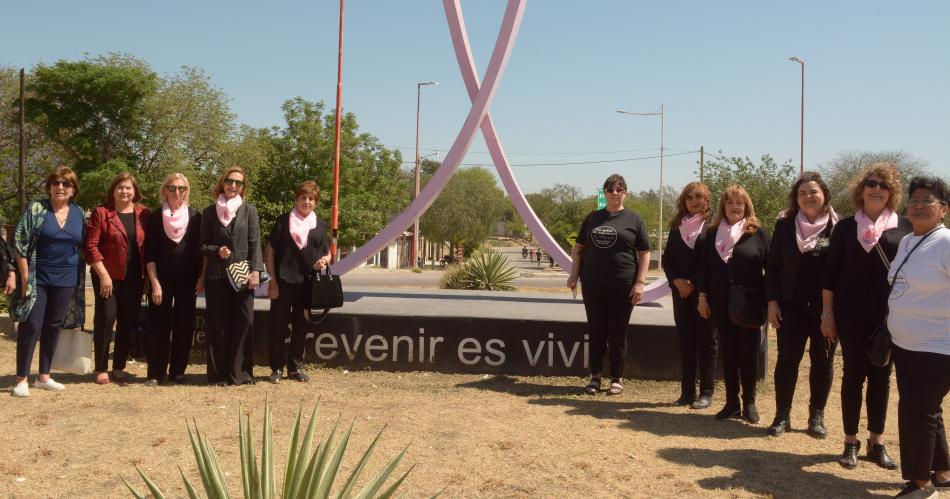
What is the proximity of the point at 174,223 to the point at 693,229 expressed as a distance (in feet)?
11.5

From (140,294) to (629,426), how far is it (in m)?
3.47

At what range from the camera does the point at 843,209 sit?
28750 millimetres

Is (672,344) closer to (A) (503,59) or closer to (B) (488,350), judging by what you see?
(B) (488,350)

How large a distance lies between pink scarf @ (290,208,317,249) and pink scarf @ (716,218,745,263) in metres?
2.83

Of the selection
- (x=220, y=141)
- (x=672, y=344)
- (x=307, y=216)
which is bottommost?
(x=672, y=344)

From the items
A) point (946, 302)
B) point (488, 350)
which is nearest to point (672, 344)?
point (488, 350)

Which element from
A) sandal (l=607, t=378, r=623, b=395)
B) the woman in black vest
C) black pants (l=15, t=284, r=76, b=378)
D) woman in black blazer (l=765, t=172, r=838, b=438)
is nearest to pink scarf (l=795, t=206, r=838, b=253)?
woman in black blazer (l=765, t=172, r=838, b=438)

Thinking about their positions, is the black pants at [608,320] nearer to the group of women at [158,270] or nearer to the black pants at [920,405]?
the group of women at [158,270]

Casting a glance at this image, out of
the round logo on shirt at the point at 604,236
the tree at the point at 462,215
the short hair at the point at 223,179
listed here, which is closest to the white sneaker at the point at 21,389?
the short hair at the point at 223,179

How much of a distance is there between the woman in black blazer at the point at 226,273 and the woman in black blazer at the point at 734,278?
120 inches

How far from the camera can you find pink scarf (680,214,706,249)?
16.3 ft

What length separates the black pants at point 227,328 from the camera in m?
5.37

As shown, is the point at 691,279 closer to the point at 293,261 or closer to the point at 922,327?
the point at 922,327

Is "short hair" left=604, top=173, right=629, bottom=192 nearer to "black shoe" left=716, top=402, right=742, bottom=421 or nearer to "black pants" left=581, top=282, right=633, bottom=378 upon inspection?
"black pants" left=581, top=282, right=633, bottom=378
